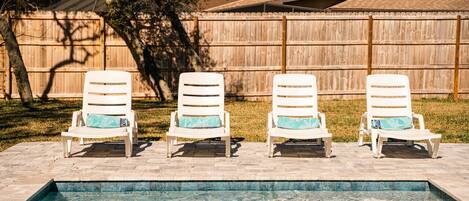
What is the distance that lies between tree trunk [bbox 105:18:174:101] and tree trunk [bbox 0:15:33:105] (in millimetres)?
2366

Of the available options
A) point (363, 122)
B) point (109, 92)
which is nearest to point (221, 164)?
point (109, 92)

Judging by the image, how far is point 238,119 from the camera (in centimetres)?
1328

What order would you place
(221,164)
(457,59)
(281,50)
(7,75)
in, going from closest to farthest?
(221,164) → (7,75) → (281,50) → (457,59)

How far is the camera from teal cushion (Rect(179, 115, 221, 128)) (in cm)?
945

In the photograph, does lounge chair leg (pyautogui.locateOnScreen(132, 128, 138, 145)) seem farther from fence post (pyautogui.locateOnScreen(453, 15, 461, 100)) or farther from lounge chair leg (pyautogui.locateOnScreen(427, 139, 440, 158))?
fence post (pyautogui.locateOnScreen(453, 15, 461, 100))

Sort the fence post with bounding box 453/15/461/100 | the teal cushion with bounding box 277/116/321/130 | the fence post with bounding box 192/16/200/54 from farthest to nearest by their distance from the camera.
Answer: the fence post with bounding box 453/15/461/100, the fence post with bounding box 192/16/200/54, the teal cushion with bounding box 277/116/321/130

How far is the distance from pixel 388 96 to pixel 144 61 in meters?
7.92

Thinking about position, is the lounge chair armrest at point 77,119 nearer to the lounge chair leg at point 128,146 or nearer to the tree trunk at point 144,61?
the lounge chair leg at point 128,146

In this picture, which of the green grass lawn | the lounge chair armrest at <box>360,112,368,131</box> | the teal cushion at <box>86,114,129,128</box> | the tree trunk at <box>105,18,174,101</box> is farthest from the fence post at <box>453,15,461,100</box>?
the teal cushion at <box>86,114,129,128</box>

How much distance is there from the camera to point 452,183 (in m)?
7.40

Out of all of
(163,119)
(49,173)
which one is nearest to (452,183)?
(49,173)

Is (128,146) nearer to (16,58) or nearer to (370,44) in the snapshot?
(16,58)

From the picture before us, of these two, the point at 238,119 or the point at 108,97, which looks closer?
the point at 108,97

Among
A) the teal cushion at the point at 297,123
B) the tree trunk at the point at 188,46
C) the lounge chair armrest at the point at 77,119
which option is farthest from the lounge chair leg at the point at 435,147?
the tree trunk at the point at 188,46
